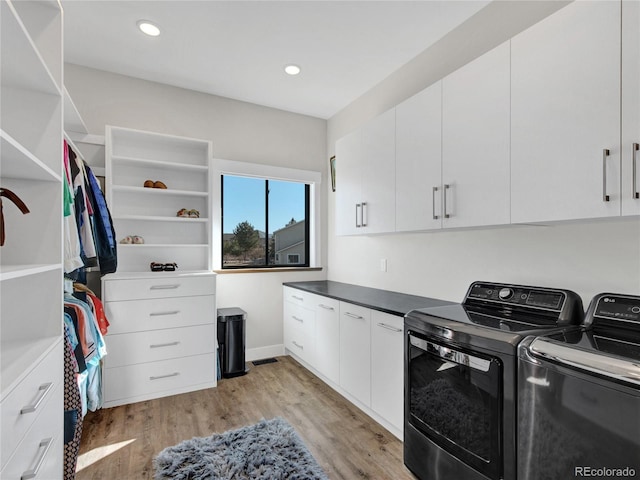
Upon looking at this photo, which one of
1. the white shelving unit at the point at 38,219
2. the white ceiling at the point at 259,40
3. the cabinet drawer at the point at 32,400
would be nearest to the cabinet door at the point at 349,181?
the white ceiling at the point at 259,40

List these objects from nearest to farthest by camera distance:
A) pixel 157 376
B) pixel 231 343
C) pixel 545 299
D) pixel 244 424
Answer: pixel 545 299 < pixel 244 424 < pixel 157 376 < pixel 231 343

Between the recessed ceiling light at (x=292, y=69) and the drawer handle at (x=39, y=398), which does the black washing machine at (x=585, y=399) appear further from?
the recessed ceiling light at (x=292, y=69)

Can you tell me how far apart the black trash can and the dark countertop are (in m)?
0.70

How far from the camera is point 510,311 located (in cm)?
173

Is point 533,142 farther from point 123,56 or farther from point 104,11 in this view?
point 123,56

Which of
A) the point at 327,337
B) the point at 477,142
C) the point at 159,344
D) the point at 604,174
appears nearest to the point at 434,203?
the point at 477,142

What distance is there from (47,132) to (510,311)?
2.26 metres

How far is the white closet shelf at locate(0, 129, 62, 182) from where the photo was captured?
0.94 meters

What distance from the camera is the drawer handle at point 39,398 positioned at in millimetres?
1003

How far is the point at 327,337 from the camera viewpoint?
2904mm

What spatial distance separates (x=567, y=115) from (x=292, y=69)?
2.24m

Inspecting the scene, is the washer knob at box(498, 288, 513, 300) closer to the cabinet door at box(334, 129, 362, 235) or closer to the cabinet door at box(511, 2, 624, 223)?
the cabinet door at box(511, 2, 624, 223)

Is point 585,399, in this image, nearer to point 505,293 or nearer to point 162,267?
point 505,293

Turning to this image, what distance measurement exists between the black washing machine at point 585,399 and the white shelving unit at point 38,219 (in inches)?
68.2
